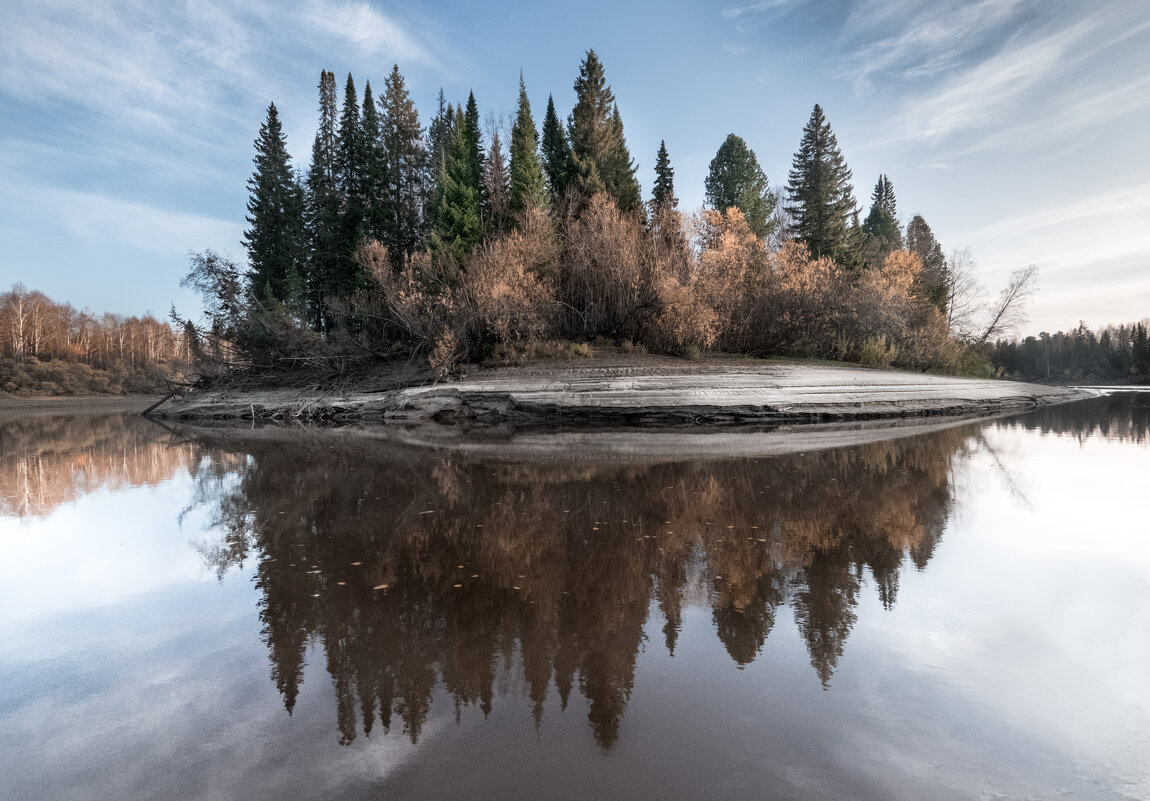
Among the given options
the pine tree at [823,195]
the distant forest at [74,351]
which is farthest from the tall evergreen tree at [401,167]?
the pine tree at [823,195]

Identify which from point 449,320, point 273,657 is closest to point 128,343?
point 449,320

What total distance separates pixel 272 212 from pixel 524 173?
19.7 metres

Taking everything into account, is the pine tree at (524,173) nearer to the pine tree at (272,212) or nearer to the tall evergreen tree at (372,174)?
the tall evergreen tree at (372,174)

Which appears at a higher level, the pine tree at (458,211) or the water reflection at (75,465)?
the pine tree at (458,211)

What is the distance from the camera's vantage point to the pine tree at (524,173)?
96.5 feet

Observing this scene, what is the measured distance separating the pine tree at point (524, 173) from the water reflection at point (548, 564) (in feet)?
73.1

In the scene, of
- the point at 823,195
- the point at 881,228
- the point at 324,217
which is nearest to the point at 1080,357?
the point at 881,228

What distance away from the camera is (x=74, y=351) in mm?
58875

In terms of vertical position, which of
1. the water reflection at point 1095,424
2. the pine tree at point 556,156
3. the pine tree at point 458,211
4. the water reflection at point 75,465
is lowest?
the water reflection at point 1095,424

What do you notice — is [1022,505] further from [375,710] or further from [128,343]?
[128,343]

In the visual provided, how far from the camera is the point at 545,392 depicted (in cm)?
2086

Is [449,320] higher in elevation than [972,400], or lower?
higher

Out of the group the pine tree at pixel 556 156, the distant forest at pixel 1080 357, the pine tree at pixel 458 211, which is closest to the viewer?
the pine tree at pixel 458 211

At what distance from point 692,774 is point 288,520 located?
6472 mm
